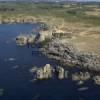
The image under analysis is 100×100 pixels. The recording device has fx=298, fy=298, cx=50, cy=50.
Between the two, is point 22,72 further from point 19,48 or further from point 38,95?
point 19,48

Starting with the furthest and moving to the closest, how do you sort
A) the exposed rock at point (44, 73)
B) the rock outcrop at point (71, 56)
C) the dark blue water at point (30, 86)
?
1. the rock outcrop at point (71, 56)
2. the exposed rock at point (44, 73)
3. the dark blue water at point (30, 86)

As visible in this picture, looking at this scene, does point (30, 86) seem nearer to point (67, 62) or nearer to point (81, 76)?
point (81, 76)

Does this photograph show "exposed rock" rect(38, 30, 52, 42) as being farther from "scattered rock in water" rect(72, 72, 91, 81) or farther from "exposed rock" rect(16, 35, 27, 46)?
"scattered rock in water" rect(72, 72, 91, 81)

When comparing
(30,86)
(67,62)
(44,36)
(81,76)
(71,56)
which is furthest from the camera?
(44,36)

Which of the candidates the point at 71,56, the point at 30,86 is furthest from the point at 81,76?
the point at 71,56

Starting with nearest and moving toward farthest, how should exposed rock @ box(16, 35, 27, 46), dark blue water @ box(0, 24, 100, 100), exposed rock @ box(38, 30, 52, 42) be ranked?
dark blue water @ box(0, 24, 100, 100) → exposed rock @ box(16, 35, 27, 46) → exposed rock @ box(38, 30, 52, 42)

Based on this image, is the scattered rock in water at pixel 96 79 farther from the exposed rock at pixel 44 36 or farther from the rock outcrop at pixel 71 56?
the exposed rock at pixel 44 36

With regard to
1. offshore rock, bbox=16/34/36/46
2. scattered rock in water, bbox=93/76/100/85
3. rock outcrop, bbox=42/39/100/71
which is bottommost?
offshore rock, bbox=16/34/36/46

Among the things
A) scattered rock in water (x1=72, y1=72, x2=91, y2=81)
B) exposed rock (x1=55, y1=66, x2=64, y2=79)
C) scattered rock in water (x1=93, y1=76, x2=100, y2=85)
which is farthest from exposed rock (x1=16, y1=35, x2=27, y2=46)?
scattered rock in water (x1=93, y1=76, x2=100, y2=85)

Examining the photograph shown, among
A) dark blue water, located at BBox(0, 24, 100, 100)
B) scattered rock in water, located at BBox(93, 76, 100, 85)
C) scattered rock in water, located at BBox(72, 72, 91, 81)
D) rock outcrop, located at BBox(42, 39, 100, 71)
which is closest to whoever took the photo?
dark blue water, located at BBox(0, 24, 100, 100)

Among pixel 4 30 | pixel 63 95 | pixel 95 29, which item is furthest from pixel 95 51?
pixel 4 30

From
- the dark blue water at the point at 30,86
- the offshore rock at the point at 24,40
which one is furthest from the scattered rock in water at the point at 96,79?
the offshore rock at the point at 24,40
